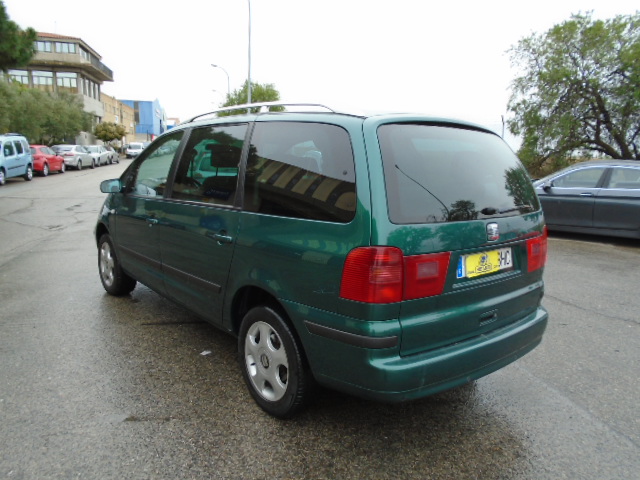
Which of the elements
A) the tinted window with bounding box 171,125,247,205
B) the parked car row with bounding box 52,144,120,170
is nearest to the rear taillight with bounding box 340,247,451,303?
the tinted window with bounding box 171,125,247,205

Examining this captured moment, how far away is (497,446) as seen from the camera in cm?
270

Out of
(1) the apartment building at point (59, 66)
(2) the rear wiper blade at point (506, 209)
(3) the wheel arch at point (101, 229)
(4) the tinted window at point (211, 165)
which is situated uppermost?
(1) the apartment building at point (59, 66)

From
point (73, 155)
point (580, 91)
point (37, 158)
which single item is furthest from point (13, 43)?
point (580, 91)

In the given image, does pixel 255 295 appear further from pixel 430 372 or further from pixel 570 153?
pixel 570 153

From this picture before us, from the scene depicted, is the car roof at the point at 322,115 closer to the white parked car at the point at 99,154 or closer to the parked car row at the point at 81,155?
the parked car row at the point at 81,155

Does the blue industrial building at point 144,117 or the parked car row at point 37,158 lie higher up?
the blue industrial building at point 144,117

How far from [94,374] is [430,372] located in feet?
7.74

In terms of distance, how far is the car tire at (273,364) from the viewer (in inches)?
107

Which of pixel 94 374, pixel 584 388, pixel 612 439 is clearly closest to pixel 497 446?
pixel 612 439

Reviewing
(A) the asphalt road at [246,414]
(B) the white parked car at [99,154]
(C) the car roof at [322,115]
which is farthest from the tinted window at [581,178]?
(B) the white parked car at [99,154]

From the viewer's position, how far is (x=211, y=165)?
137 inches

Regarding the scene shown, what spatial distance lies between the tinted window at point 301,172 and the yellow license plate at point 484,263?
26.1 inches

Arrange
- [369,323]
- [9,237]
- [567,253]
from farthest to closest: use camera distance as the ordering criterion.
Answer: [9,237] → [567,253] → [369,323]

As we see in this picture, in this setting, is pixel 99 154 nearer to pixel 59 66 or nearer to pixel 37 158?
pixel 37 158
